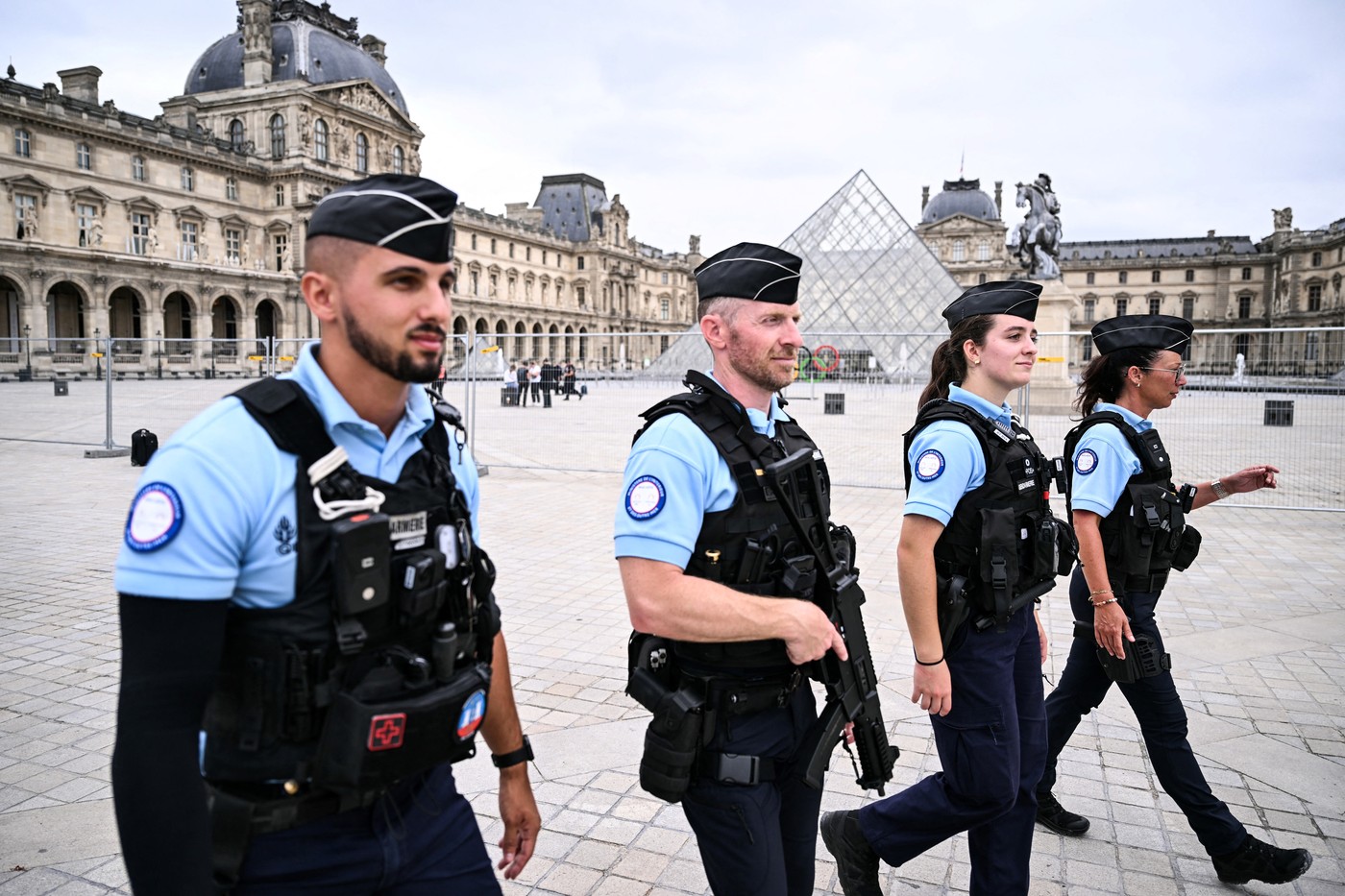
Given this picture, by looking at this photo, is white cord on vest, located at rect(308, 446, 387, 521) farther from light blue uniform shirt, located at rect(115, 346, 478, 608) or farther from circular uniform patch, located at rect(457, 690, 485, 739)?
circular uniform patch, located at rect(457, 690, 485, 739)

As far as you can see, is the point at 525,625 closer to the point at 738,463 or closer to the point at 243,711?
the point at 738,463

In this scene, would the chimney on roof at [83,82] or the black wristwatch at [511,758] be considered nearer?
the black wristwatch at [511,758]

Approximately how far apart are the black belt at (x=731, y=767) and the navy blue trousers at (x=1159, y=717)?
1.51 m

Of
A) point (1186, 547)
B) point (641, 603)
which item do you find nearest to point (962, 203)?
point (1186, 547)

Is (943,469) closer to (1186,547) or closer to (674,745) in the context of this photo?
(674,745)

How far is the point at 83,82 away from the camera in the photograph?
47656 mm

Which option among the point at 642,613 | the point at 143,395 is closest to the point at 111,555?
the point at 642,613

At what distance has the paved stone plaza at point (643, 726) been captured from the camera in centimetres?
287

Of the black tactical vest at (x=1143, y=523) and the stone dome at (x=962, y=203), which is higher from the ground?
the stone dome at (x=962, y=203)

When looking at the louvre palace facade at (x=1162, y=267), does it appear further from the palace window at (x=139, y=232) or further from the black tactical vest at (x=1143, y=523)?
the black tactical vest at (x=1143, y=523)

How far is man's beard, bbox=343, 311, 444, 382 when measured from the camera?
1456 millimetres

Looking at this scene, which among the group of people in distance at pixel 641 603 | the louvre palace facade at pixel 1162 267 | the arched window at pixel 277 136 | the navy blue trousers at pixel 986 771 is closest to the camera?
the group of people in distance at pixel 641 603

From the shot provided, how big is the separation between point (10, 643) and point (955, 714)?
519cm

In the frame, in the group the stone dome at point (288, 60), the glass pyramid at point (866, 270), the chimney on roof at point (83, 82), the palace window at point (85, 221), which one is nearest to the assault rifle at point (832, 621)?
the glass pyramid at point (866, 270)
